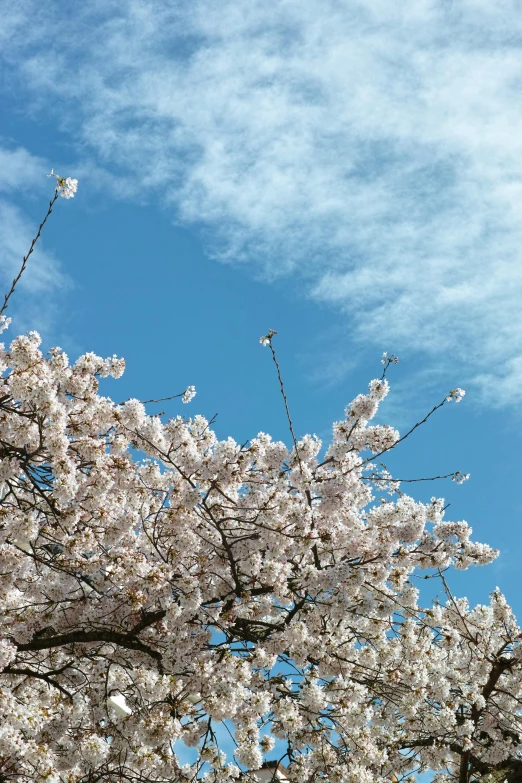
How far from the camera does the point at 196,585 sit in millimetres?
8406

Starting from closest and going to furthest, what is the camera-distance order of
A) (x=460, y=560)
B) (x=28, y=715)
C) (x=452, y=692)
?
(x=28, y=715), (x=460, y=560), (x=452, y=692)

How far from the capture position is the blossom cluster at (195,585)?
8.30 meters

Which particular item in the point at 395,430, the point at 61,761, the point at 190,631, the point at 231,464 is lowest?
the point at 61,761

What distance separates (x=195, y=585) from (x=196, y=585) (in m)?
0.02

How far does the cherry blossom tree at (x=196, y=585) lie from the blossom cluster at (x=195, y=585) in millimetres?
26

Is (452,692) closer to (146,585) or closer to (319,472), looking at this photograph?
(319,472)

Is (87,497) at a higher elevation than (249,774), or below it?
higher

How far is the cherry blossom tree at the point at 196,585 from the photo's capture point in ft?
27.2

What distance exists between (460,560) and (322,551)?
1821mm

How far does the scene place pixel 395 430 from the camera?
9180 mm

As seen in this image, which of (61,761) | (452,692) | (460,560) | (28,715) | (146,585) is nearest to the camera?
(28,715)

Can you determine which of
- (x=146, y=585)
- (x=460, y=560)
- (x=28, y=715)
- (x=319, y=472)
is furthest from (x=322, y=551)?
(x=28, y=715)

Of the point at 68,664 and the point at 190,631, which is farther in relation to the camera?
the point at 68,664

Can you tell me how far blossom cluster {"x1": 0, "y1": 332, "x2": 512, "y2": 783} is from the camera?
27.2 ft
